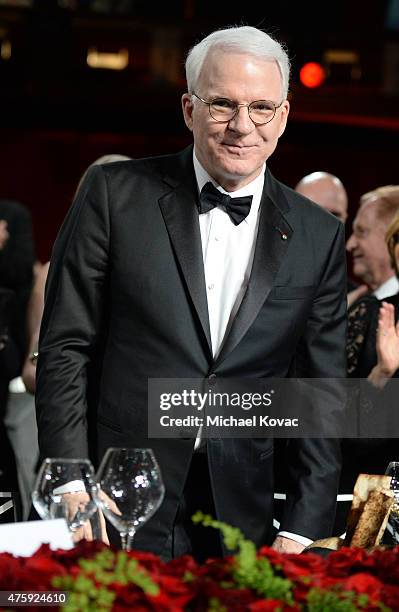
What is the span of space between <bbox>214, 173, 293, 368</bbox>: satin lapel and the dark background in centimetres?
564

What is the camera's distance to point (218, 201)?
8.08ft

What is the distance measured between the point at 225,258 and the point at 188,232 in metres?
0.10

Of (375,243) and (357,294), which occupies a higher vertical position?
(375,243)

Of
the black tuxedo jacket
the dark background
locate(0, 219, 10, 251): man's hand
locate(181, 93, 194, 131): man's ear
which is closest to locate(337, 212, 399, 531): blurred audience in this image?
the black tuxedo jacket

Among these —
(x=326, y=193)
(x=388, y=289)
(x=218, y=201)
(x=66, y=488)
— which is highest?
(x=218, y=201)

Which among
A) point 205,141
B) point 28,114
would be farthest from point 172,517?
point 28,114

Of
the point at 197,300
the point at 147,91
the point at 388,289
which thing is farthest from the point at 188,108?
the point at 147,91

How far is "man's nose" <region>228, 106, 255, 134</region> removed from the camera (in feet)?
7.53

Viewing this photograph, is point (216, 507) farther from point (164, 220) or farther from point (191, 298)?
A: point (164, 220)

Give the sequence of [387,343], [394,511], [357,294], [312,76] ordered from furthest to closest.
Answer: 1. [312,76]
2. [357,294]
3. [387,343]
4. [394,511]

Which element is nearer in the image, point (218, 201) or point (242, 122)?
point (242, 122)

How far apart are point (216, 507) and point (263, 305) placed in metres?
0.44

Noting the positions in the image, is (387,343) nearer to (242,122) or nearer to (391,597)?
(242,122)

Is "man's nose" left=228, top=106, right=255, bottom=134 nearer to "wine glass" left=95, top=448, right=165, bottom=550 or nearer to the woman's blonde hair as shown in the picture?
"wine glass" left=95, top=448, right=165, bottom=550
